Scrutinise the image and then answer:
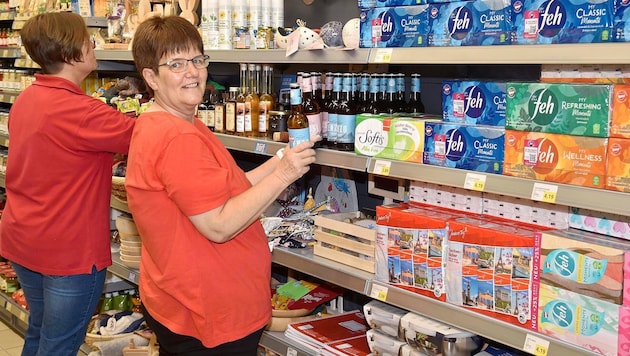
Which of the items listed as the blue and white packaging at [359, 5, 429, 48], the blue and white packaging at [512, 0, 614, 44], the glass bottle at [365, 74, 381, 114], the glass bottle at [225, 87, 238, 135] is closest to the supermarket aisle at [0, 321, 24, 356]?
the glass bottle at [225, 87, 238, 135]

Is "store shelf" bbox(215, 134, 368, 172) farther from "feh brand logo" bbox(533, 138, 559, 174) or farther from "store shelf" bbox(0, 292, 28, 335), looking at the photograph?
"store shelf" bbox(0, 292, 28, 335)

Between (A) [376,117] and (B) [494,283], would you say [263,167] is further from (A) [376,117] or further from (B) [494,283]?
(B) [494,283]

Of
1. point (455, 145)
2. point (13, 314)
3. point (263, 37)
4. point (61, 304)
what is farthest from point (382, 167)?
point (13, 314)

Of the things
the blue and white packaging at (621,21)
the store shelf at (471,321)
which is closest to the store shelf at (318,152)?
the store shelf at (471,321)

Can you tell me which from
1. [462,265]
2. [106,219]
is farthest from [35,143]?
[462,265]

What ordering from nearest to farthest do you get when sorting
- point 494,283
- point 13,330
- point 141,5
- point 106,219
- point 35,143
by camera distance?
point 494,283, point 35,143, point 106,219, point 141,5, point 13,330

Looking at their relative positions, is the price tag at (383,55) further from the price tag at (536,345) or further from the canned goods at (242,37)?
the price tag at (536,345)

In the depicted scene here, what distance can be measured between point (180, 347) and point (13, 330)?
3631 millimetres

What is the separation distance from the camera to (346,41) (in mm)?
2752

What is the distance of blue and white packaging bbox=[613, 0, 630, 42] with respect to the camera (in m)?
1.89

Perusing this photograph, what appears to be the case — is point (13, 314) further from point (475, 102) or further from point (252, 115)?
point (475, 102)

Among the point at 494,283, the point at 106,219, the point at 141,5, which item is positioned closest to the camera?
the point at 494,283

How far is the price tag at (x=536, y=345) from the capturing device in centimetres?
210

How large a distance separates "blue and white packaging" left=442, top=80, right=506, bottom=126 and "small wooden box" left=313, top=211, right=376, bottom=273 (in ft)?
1.89
